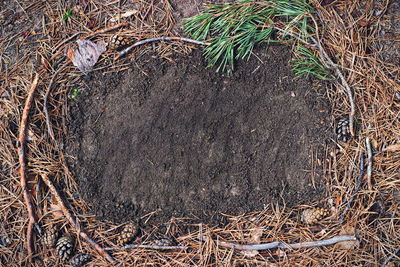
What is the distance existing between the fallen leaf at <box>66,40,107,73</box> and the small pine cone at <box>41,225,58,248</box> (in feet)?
3.65

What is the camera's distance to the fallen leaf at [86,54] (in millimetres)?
2480

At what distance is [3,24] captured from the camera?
262cm

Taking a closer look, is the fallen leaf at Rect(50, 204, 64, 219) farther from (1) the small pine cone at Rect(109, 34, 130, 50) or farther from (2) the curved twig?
(2) the curved twig

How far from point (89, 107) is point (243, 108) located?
1082 millimetres

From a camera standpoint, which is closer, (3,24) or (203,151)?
(203,151)

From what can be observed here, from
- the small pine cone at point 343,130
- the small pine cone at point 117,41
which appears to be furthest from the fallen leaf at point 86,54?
the small pine cone at point 343,130

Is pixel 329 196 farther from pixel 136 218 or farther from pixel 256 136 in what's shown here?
pixel 136 218

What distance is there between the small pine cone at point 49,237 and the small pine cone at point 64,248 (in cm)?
4

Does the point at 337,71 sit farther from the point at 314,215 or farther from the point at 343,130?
the point at 314,215

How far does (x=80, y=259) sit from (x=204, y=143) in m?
1.10

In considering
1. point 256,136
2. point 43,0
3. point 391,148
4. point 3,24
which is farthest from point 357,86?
point 3,24

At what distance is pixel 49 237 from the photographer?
2297 mm

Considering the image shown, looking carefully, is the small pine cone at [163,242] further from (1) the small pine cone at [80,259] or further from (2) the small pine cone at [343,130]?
(2) the small pine cone at [343,130]

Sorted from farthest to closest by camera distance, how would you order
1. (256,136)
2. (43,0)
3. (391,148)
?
1. (43,0)
2. (256,136)
3. (391,148)
